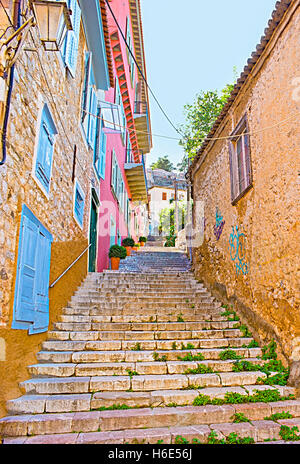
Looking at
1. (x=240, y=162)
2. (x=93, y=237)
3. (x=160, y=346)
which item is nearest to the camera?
(x=160, y=346)

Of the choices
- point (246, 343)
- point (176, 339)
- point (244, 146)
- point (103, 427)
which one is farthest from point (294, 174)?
point (103, 427)

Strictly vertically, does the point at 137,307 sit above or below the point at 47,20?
below

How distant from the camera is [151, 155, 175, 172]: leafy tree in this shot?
4734 cm

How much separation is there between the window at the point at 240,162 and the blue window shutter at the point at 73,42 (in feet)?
11.7

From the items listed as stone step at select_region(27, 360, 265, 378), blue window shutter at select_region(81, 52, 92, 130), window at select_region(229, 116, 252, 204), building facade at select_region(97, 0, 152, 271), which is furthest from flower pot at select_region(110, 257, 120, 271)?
stone step at select_region(27, 360, 265, 378)

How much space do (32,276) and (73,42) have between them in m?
4.89

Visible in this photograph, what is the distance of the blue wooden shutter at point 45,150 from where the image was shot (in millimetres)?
4336

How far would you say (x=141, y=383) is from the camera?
12.8 ft

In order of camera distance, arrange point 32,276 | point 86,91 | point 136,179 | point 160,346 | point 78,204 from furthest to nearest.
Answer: point 136,179 < point 86,91 < point 78,204 < point 160,346 < point 32,276

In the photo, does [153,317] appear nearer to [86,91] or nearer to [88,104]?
[88,104]

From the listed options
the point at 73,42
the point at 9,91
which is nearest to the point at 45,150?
the point at 9,91

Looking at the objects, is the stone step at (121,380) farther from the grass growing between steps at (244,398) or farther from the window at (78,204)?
the window at (78,204)

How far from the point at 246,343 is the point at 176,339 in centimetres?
119
